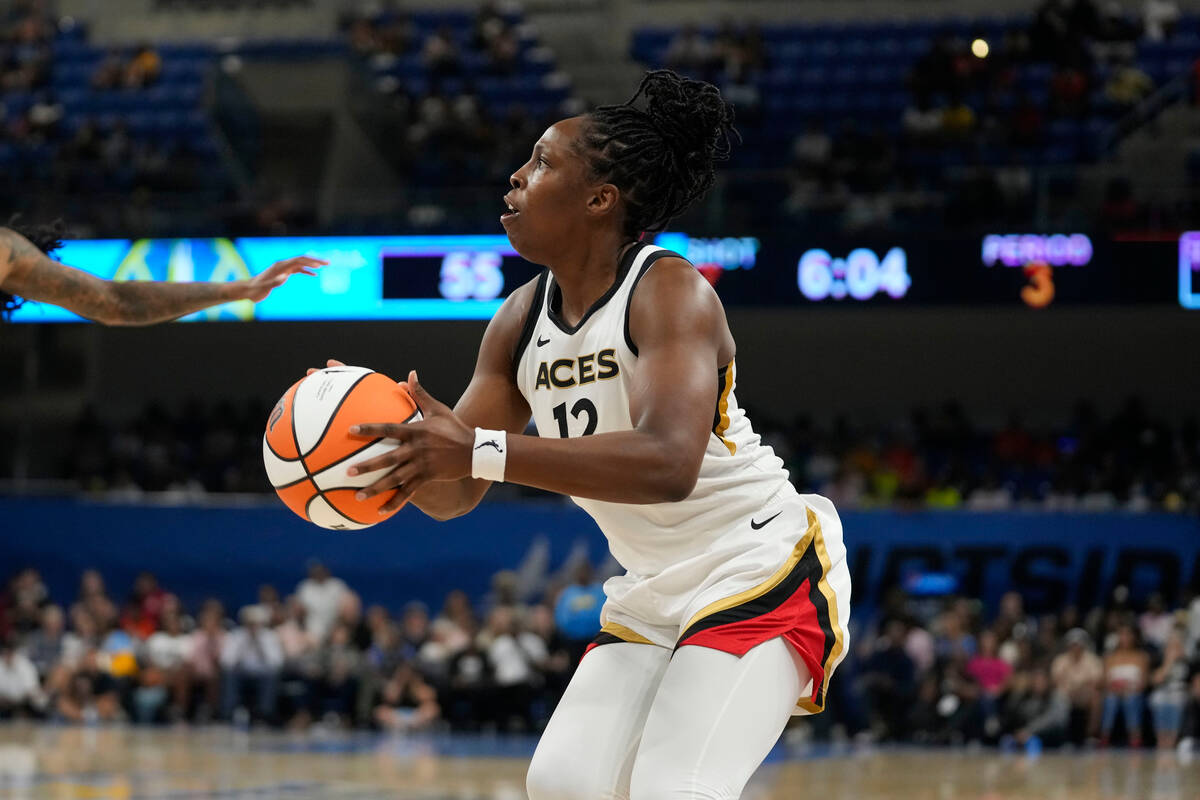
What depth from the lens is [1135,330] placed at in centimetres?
1834

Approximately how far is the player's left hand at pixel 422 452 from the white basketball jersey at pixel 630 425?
0.56 m

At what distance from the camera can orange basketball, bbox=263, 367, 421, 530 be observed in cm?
352

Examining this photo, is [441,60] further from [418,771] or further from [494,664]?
[418,771]

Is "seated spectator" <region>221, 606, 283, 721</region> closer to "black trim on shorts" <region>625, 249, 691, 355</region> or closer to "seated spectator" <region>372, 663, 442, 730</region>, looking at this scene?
"seated spectator" <region>372, 663, 442, 730</region>

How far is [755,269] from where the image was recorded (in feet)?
52.1

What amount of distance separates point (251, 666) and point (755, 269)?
6455mm

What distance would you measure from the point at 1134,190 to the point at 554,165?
1253 cm

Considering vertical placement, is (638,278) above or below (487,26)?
below

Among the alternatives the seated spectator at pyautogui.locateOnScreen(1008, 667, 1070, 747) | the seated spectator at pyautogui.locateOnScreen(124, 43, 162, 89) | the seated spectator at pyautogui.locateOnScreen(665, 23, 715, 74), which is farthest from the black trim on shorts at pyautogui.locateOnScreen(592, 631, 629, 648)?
the seated spectator at pyautogui.locateOnScreen(124, 43, 162, 89)

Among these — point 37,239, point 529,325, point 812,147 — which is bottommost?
point 529,325

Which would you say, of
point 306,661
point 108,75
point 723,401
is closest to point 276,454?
point 723,401

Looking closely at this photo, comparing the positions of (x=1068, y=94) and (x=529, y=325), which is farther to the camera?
(x=1068, y=94)

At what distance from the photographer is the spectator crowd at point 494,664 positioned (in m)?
12.9

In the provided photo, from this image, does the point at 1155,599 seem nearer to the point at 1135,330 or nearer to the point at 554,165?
the point at 1135,330
